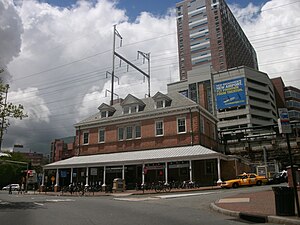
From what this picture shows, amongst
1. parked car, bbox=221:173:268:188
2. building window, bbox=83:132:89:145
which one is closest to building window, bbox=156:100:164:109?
building window, bbox=83:132:89:145

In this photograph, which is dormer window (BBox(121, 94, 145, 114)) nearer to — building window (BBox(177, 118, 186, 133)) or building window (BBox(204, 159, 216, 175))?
building window (BBox(177, 118, 186, 133))

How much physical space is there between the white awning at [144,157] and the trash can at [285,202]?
18893 millimetres

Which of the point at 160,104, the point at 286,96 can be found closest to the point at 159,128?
the point at 160,104

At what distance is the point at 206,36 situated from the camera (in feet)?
420

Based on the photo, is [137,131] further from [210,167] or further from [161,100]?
[210,167]

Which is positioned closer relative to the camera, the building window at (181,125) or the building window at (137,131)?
the building window at (181,125)

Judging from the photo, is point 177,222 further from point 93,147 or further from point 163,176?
point 93,147

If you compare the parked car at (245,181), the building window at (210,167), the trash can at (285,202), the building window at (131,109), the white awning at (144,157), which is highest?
the building window at (131,109)

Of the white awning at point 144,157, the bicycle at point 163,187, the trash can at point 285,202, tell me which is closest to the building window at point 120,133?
the white awning at point 144,157

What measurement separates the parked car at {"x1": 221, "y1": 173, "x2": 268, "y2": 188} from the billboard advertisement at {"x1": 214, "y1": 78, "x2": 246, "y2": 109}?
223 ft

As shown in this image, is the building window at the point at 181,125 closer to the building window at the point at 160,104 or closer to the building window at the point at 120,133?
the building window at the point at 160,104

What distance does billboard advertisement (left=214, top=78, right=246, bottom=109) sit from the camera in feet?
314

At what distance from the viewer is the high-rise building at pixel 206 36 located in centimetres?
12412

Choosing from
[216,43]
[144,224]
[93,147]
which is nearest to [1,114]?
[144,224]
